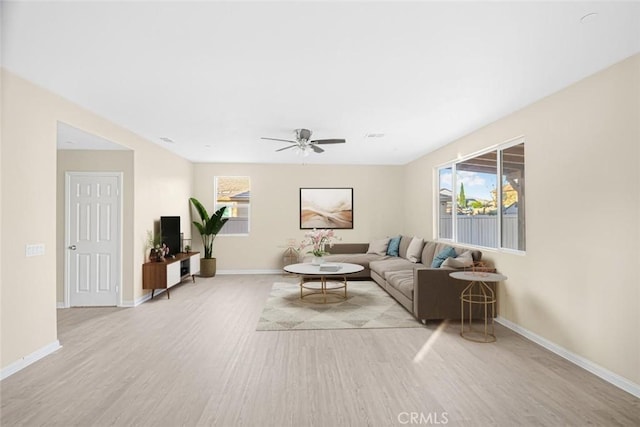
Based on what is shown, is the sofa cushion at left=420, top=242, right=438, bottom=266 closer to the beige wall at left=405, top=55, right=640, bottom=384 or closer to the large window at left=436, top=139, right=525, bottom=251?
the large window at left=436, top=139, right=525, bottom=251

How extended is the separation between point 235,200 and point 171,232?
87.8 inches

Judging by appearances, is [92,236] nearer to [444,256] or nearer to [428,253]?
[444,256]

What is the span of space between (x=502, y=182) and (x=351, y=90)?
98.3 inches

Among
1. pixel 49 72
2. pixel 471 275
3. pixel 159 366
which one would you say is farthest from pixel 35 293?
pixel 471 275

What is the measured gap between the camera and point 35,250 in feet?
11.0

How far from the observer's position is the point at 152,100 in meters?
3.88

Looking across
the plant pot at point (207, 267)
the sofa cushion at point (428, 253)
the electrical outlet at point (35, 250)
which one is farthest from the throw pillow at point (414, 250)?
the electrical outlet at point (35, 250)

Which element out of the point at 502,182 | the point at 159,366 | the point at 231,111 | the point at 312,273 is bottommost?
the point at 159,366

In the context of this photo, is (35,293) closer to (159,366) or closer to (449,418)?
(159,366)

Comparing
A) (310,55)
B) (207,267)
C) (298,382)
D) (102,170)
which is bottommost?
(298,382)

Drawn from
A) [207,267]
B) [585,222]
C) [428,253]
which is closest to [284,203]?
[207,267]

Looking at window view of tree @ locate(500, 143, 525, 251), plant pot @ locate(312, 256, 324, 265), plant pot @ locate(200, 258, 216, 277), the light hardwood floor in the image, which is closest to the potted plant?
plant pot @ locate(200, 258, 216, 277)

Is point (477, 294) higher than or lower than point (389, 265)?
lower

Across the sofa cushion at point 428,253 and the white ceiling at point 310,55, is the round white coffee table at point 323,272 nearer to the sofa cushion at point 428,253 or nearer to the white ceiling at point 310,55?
the sofa cushion at point 428,253
